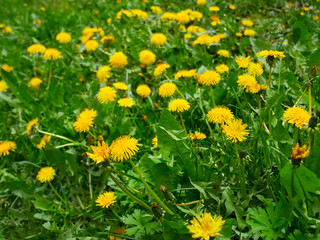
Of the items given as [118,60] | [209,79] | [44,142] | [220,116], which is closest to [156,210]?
[220,116]

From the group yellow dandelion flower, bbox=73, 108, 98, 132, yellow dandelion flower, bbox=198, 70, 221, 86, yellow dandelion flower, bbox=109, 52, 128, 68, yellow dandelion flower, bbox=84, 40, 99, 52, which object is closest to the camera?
yellow dandelion flower, bbox=198, 70, 221, 86

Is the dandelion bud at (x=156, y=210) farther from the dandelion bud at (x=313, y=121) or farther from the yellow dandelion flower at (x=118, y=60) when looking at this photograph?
the yellow dandelion flower at (x=118, y=60)

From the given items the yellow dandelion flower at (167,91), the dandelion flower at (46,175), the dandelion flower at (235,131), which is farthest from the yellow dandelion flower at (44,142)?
the dandelion flower at (235,131)

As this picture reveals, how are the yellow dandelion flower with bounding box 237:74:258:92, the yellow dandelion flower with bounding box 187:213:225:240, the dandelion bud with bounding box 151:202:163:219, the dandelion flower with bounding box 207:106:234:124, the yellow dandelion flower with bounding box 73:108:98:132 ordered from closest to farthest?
the yellow dandelion flower with bounding box 187:213:225:240 → the dandelion bud with bounding box 151:202:163:219 → the dandelion flower with bounding box 207:106:234:124 → the yellow dandelion flower with bounding box 237:74:258:92 → the yellow dandelion flower with bounding box 73:108:98:132

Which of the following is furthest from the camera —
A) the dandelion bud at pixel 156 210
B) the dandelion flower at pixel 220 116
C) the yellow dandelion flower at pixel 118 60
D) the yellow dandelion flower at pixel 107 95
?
the yellow dandelion flower at pixel 118 60

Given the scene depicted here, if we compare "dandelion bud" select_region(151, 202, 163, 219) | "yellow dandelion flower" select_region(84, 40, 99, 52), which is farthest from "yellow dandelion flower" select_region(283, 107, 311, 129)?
"yellow dandelion flower" select_region(84, 40, 99, 52)

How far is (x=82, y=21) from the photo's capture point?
12.6 ft

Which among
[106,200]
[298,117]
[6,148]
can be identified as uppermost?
[298,117]

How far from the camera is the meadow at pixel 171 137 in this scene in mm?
1165

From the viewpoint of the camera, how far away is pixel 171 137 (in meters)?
1.37

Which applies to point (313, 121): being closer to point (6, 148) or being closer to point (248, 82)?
point (248, 82)

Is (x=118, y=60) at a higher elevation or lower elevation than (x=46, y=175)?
higher

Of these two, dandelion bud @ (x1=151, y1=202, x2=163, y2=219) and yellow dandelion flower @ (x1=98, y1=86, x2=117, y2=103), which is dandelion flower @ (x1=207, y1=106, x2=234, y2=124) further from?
yellow dandelion flower @ (x1=98, y1=86, x2=117, y2=103)

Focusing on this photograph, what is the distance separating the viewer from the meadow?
3.82 feet
